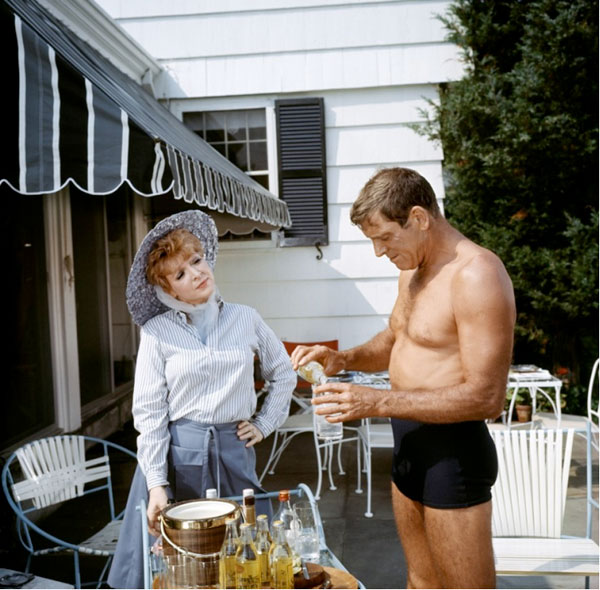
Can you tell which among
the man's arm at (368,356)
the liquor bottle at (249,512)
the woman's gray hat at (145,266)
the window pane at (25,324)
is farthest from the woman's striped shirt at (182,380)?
the window pane at (25,324)

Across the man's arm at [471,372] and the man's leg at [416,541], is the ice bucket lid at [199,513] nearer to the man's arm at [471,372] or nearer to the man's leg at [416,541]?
the man's arm at [471,372]

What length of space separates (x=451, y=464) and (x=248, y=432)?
30.1 inches

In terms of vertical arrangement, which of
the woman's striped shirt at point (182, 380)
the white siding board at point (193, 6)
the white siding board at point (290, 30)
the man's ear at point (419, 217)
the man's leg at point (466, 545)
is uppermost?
the white siding board at point (193, 6)

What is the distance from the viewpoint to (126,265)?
710cm

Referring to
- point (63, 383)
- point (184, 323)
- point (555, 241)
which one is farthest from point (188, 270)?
point (555, 241)

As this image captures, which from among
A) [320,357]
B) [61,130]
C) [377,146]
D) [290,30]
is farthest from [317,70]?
[320,357]

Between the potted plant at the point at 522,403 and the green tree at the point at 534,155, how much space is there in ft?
2.44

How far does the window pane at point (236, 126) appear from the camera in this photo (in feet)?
23.9

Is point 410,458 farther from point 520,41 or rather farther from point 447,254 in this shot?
point 520,41

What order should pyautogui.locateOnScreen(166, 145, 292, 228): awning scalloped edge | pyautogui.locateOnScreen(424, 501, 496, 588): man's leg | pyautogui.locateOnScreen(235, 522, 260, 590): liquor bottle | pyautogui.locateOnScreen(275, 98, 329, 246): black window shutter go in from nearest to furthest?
pyautogui.locateOnScreen(235, 522, 260, 590): liquor bottle → pyautogui.locateOnScreen(424, 501, 496, 588): man's leg → pyautogui.locateOnScreen(166, 145, 292, 228): awning scalloped edge → pyautogui.locateOnScreen(275, 98, 329, 246): black window shutter

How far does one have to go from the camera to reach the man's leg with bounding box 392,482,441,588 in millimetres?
2289

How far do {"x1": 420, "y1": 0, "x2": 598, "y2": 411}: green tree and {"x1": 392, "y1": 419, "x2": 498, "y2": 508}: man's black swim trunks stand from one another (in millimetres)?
4586

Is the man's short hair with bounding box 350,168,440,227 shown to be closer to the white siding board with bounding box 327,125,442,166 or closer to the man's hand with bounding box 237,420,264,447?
the man's hand with bounding box 237,420,264,447

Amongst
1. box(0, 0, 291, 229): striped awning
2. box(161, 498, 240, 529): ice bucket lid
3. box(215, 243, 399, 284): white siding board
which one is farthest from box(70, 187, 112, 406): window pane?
box(161, 498, 240, 529): ice bucket lid
